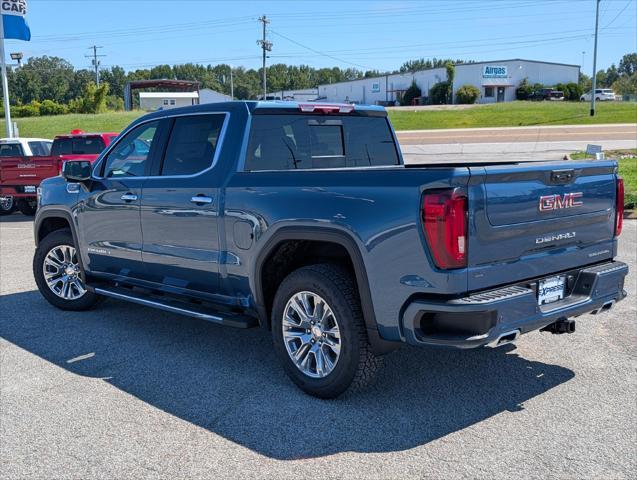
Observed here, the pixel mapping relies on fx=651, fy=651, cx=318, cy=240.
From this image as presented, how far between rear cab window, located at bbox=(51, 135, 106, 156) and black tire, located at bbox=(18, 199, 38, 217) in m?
1.46

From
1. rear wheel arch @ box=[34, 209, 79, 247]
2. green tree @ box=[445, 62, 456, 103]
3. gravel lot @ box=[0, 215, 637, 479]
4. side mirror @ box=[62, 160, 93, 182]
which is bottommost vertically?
gravel lot @ box=[0, 215, 637, 479]

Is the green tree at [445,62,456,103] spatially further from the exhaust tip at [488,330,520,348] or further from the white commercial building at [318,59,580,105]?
the exhaust tip at [488,330,520,348]

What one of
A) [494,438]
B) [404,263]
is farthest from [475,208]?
[494,438]

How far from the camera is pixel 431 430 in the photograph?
390 centimetres

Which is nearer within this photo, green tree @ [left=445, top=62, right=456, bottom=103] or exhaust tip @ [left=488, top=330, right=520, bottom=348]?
exhaust tip @ [left=488, top=330, right=520, bottom=348]

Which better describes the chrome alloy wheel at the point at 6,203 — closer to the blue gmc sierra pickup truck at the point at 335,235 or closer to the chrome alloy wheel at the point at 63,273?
the chrome alloy wheel at the point at 63,273

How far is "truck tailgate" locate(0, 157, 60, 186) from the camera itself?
1461 centimetres

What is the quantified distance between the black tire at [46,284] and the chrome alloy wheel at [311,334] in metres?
2.96

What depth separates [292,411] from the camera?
4.20m

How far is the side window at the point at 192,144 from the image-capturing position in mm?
5117

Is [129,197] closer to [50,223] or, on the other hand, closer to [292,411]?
[50,223]

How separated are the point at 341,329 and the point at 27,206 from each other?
14.0 m

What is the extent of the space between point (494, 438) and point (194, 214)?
8.86 feet

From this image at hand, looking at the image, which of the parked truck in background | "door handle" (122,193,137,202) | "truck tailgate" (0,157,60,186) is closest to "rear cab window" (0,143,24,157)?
the parked truck in background
